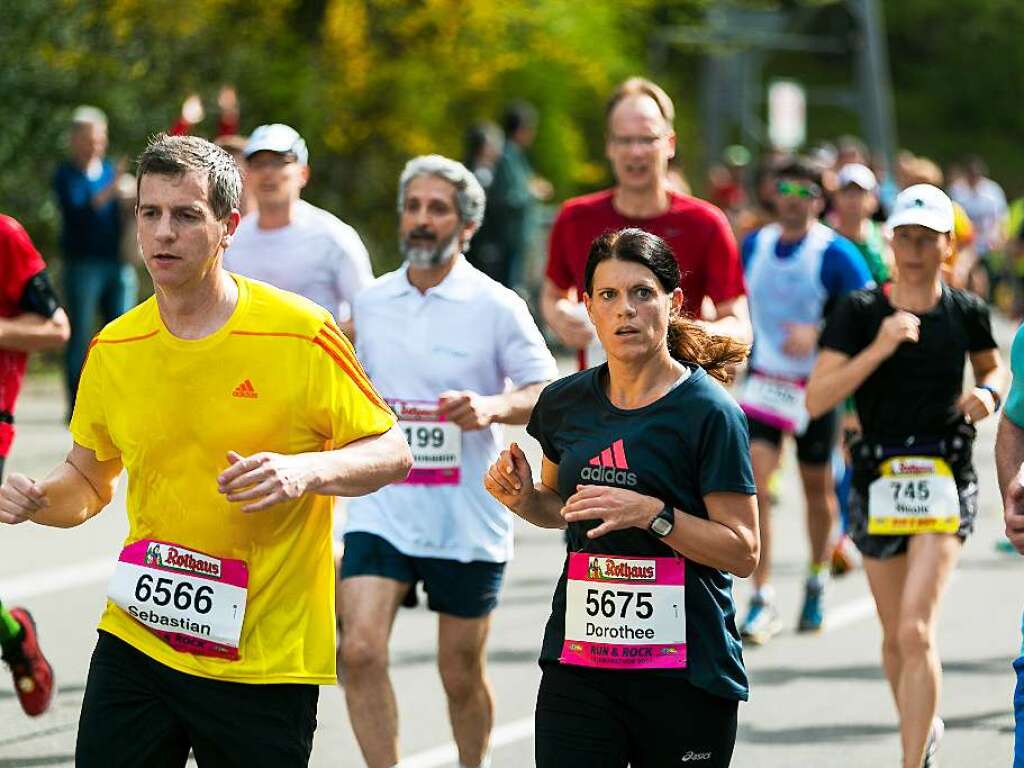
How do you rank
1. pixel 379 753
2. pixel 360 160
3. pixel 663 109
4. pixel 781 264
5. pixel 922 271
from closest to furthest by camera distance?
pixel 379 753 → pixel 922 271 → pixel 663 109 → pixel 781 264 → pixel 360 160

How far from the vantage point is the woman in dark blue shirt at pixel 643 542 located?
4.99 meters

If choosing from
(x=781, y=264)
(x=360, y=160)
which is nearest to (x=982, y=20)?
(x=360, y=160)

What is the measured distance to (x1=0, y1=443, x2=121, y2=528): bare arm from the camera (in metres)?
4.90

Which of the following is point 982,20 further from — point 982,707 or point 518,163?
point 982,707

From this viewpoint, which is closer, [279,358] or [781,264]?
[279,358]

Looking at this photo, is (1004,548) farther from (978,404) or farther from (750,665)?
(978,404)

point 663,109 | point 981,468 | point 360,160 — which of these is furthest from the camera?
point 360,160

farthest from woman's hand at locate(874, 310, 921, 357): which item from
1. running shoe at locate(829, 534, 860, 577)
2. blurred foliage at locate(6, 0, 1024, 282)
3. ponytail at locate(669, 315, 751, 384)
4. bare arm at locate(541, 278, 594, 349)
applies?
blurred foliage at locate(6, 0, 1024, 282)

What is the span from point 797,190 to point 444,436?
404 centimetres

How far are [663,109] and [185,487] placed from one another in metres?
3.69

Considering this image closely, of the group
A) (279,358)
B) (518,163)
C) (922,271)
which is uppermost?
(518,163)

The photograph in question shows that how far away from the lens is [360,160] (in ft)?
76.4

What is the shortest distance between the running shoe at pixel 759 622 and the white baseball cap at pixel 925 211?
2.92 m

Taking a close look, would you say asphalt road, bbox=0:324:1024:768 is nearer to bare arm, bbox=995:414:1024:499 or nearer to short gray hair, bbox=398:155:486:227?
bare arm, bbox=995:414:1024:499
